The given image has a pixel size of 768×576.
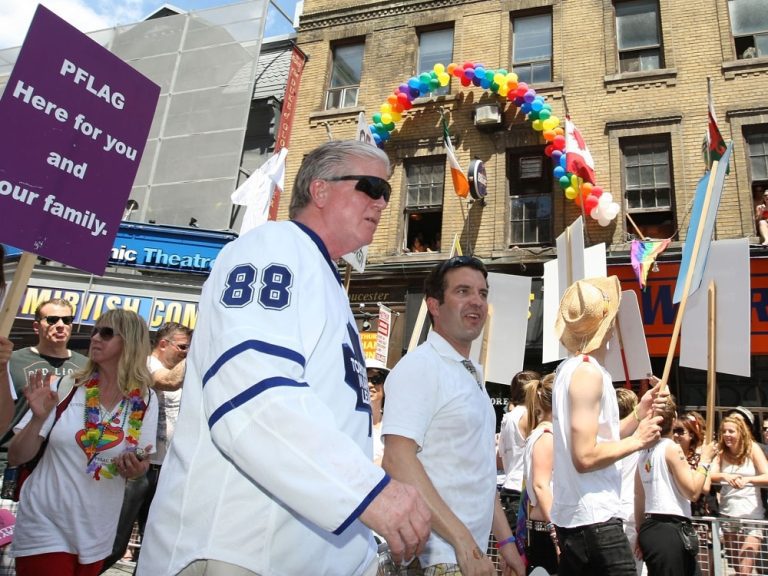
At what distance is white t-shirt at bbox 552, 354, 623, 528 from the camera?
2.79 metres

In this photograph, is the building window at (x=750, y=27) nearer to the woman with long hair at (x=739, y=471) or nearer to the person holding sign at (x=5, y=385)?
the woman with long hair at (x=739, y=471)

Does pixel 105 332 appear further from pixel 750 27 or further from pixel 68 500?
pixel 750 27

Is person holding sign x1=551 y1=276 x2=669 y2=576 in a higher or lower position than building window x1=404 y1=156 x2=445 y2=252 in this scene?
lower

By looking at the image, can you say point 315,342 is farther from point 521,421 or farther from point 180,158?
point 180,158

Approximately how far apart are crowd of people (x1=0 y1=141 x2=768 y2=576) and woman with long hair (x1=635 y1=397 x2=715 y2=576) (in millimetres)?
14

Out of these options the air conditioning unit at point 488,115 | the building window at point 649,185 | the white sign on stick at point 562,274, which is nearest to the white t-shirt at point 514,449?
the white sign on stick at point 562,274

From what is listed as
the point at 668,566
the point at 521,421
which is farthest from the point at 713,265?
the point at 668,566

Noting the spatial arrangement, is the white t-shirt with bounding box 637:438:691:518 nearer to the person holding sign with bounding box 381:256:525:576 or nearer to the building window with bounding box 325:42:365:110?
the person holding sign with bounding box 381:256:525:576

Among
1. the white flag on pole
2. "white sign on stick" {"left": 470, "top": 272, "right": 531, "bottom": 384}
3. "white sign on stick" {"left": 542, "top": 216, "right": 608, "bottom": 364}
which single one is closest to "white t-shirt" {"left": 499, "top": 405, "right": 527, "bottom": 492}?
"white sign on stick" {"left": 470, "top": 272, "right": 531, "bottom": 384}

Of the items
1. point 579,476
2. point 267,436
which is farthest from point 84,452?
point 579,476

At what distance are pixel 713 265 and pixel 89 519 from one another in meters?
4.83

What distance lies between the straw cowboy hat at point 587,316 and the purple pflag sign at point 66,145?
2.75m

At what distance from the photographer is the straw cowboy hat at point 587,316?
3146 mm

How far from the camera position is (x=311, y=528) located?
1.36 m
